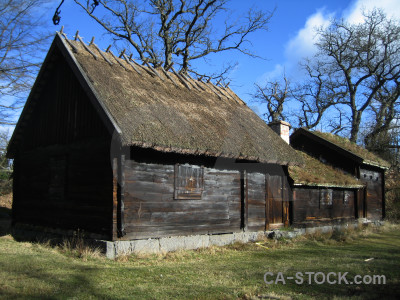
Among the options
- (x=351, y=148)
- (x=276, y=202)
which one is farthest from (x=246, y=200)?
(x=351, y=148)

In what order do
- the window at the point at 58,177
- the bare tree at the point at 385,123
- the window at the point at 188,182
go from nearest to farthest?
the window at the point at 188,182 → the window at the point at 58,177 → the bare tree at the point at 385,123

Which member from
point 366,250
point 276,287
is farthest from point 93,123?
point 366,250

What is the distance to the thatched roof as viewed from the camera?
10.3 m

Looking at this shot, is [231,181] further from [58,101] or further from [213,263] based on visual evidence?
[58,101]

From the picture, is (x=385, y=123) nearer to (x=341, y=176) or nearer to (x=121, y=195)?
(x=341, y=176)

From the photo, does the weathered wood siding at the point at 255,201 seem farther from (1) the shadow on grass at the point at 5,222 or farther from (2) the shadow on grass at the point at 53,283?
(1) the shadow on grass at the point at 5,222

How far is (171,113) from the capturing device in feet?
38.7

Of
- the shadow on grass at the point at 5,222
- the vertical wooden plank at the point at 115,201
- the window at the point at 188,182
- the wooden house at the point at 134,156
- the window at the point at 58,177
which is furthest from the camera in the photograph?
the shadow on grass at the point at 5,222

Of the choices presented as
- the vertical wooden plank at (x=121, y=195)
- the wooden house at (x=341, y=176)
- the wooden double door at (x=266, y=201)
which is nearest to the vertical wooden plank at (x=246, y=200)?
the wooden double door at (x=266, y=201)

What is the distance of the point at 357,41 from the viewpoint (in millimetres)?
34594

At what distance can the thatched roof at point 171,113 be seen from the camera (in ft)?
33.7

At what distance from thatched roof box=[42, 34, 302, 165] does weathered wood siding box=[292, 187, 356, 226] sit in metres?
2.34

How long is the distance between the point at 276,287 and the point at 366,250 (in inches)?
248

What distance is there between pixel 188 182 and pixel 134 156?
2.01 metres
